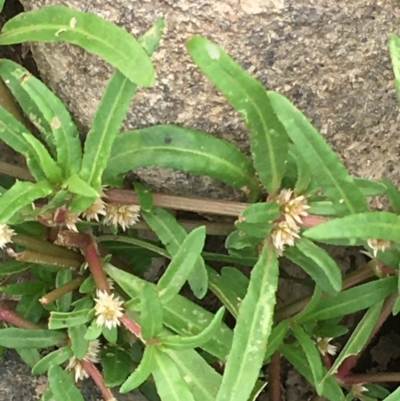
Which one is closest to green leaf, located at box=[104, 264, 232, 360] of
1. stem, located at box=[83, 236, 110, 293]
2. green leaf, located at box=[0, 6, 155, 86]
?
stem, located at box=[83, 236, 110, 293]

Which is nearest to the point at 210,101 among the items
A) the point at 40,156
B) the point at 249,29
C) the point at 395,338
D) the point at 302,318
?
the point at 249,29

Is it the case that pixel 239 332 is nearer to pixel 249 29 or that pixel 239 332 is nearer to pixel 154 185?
pixel 154 185

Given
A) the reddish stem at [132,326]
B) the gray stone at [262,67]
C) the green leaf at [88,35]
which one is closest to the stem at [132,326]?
the reddish stem at [132,326]

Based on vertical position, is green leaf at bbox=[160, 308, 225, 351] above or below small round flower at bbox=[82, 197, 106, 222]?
below

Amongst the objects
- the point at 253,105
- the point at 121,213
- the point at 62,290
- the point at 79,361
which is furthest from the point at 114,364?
the point at 253,105

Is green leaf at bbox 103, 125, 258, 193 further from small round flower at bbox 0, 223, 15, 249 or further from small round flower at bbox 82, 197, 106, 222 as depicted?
small round flower at bbox 0, 223, 15, 249

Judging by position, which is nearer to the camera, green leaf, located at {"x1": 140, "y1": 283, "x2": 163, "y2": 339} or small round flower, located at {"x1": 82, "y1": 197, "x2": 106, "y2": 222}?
green leaf, located at {"x1": 140, "y1": 283, "x2": 163, "y2": 339}

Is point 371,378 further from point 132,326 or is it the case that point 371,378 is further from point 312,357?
point 132,326
